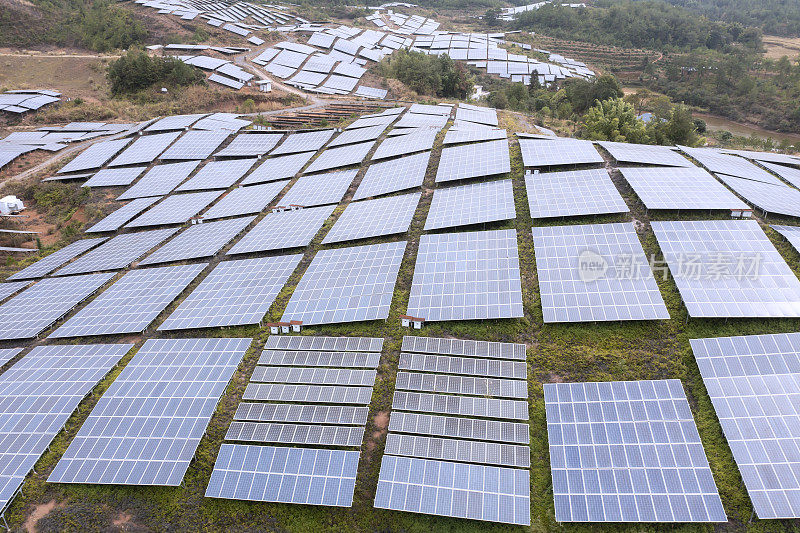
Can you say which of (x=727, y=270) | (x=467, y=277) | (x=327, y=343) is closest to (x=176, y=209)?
(x=327, y=343)

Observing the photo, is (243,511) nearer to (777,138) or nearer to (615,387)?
(615,387)

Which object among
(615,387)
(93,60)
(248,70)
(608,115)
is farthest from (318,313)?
(93,60)

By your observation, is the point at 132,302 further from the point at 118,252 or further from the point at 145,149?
the point at 145,149

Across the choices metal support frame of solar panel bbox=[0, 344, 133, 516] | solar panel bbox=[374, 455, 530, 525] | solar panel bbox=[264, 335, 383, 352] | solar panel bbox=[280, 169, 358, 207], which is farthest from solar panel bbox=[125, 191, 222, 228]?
solar panel bbox=[374, 455, 530, 525]

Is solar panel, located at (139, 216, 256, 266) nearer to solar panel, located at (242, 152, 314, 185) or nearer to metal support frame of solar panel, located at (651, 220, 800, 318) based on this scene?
solar panel, located at (242, 152, 314, 185)

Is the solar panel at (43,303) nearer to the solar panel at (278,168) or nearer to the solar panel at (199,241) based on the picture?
the solar panel at (199,241)
